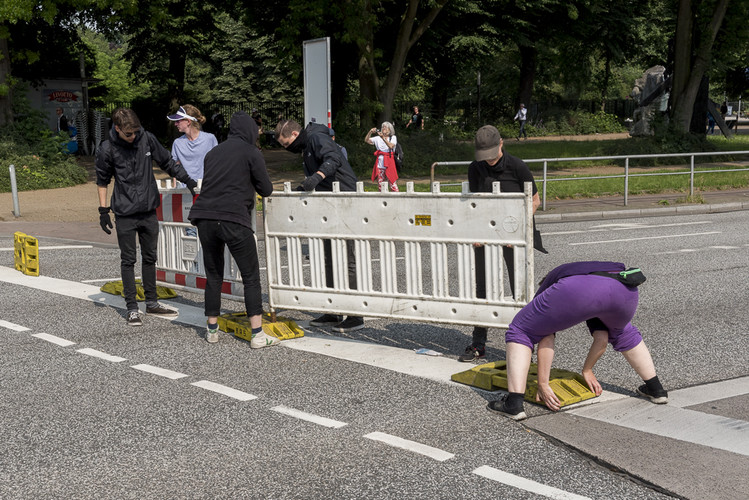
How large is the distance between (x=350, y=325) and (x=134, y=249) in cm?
225

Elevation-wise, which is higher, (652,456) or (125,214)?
(125,214)

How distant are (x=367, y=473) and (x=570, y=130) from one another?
5245cm

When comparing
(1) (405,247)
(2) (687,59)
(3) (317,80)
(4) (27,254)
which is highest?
(2) (687,59)

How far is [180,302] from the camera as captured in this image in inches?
360

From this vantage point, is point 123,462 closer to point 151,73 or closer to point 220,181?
point 220,181

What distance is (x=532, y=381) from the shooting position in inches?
220

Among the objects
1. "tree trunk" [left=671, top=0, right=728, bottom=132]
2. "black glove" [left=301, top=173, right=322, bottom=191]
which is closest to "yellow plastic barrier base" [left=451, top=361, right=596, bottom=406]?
"black glove" [left=301, top=173, right=322, bottom=191]

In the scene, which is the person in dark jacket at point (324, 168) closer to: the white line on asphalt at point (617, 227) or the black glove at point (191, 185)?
the black glove at point (191, 185)

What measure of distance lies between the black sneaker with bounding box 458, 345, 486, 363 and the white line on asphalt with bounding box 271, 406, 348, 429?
1.61m

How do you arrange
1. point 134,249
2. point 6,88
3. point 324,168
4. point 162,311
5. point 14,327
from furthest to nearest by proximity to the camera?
point 6,88 < point 162,311 < point 134,249 < point 14,327 < point 324,168

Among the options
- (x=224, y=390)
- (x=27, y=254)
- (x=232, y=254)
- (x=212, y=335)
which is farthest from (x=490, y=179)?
(x=27, y=254)

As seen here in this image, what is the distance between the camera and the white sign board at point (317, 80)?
15219 millimetres

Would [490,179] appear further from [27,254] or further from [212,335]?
[27,254]

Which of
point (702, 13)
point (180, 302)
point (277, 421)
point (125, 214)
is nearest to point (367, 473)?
point (277, 421)
